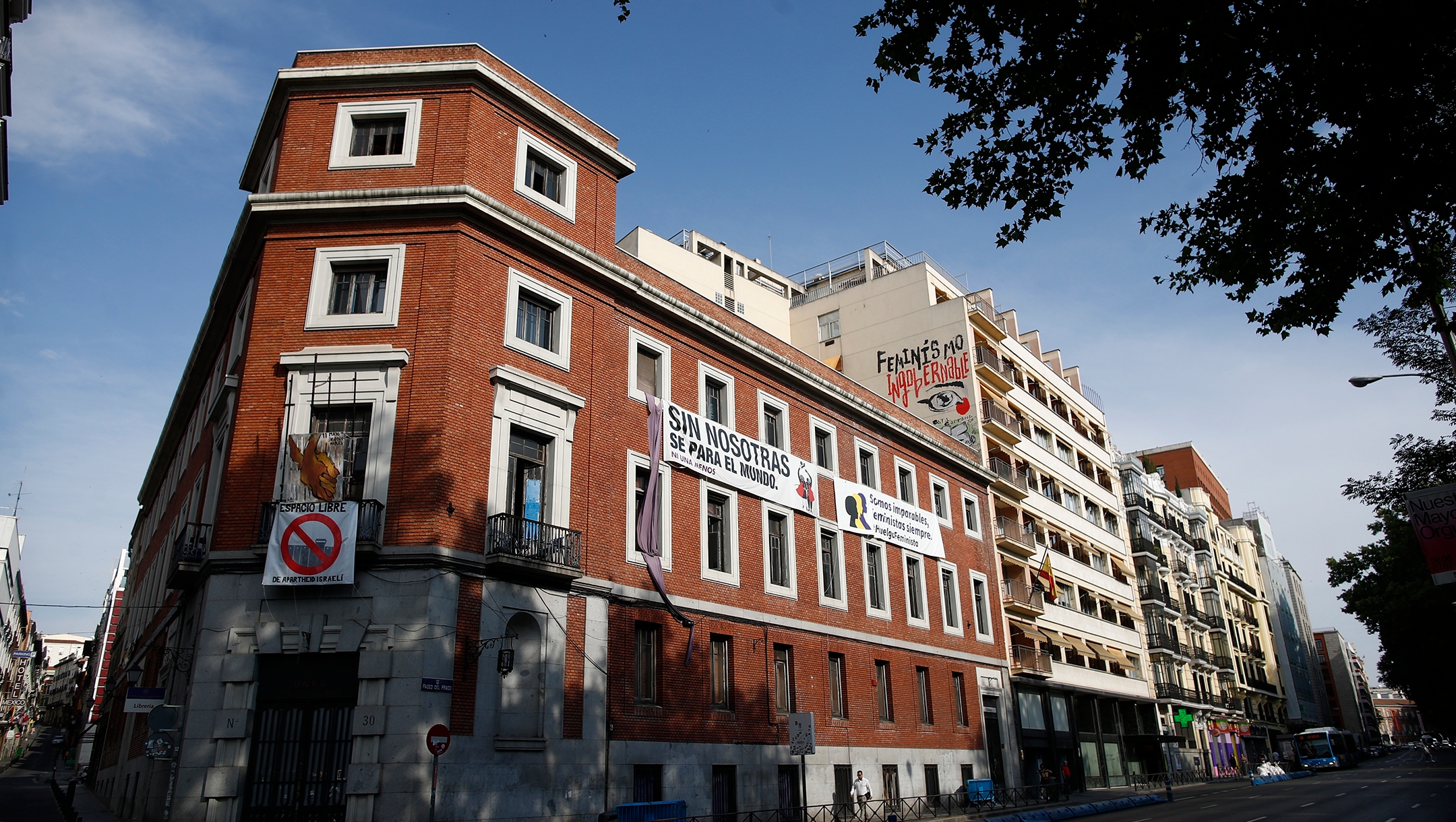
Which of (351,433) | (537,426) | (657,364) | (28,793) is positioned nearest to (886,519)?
(657,364)

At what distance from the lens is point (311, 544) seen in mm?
18234

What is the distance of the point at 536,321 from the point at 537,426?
301 cm

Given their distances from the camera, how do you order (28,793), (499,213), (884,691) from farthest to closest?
(28,793) → (884,691) → (499,213)

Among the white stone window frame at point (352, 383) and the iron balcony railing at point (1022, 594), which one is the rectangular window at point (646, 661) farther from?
the iron balcony railing at point (1022, 594)

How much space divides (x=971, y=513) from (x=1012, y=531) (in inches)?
141

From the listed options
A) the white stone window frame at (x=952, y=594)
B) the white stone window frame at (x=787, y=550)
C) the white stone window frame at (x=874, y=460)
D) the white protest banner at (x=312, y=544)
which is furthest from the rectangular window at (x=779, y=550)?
the white protest banner at (x=312, y=544)

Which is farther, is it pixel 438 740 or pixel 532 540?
pixel 532 540

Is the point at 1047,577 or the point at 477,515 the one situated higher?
the point at 1047,577

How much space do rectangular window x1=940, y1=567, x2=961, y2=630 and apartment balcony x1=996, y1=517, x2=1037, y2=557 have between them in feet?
18.6

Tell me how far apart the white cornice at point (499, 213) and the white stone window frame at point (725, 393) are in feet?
3.56

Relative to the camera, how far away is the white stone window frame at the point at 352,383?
19734mm

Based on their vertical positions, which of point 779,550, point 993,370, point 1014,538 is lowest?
point 779,550

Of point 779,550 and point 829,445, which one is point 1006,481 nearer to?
point 829,445

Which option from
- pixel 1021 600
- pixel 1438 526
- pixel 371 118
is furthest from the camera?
pixel 1021 600
